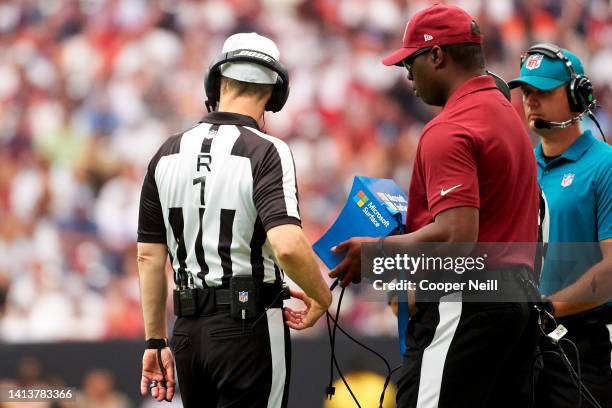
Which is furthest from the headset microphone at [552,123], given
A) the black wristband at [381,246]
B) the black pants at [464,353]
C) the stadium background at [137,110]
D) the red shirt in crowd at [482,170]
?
the stadium background at [137,110]

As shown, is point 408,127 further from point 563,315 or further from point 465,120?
point 465,120

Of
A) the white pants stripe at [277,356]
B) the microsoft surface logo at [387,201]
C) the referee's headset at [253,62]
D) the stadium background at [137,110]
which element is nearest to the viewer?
the microsoft surface logo at [387,201]

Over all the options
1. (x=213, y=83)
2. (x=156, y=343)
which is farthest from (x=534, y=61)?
(x=156, y=343)

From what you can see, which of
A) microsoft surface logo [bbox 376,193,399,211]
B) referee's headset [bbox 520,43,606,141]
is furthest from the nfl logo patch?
microsoft surface logo [bbox 376,193,399,211]

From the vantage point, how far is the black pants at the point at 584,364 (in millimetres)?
3795

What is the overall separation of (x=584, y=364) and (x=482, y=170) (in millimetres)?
1297

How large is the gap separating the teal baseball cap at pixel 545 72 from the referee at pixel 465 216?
37.6 inches

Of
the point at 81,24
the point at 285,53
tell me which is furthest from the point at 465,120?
the point at 81,24

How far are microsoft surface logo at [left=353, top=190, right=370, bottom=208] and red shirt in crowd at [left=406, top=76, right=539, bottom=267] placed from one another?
0.19 metres

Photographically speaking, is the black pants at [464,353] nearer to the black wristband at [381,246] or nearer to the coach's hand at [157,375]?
the black wristband at [381,246]

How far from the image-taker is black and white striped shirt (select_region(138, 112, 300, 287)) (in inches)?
130

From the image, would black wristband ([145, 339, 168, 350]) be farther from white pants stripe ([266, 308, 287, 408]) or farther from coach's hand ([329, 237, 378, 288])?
coach's hand ([329, 237, 378, 288])

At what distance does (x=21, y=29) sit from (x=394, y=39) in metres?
3.39

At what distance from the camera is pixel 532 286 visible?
10.1ft
